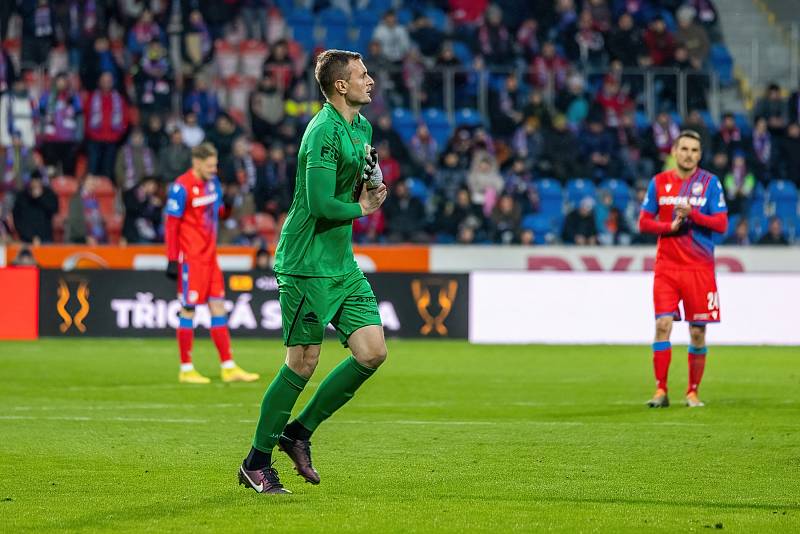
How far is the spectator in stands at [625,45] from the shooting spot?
27188mm

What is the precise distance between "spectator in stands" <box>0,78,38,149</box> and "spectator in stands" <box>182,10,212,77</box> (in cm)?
284

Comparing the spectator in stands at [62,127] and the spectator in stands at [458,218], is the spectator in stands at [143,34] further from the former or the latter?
the spectator in stands at [458,218]

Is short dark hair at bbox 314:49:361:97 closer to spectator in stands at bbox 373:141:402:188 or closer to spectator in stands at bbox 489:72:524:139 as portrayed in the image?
spectator in stands at bbox 373:141:402:188

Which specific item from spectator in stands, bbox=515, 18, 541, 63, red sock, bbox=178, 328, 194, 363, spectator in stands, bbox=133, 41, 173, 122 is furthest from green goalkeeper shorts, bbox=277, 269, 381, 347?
spectator in stands, bbox=515, 18, 541, 63

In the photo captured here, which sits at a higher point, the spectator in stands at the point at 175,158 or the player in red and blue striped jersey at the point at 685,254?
the spectator in stands at the point at 175,158

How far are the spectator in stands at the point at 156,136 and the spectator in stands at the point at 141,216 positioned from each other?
145 centimetres

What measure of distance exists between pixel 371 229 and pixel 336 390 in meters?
15.9

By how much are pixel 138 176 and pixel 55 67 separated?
10.4 feet

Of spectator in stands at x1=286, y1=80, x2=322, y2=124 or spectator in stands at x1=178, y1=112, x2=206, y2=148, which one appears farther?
spectator in stands at x1=286, y1=80, x2=322, y2=124

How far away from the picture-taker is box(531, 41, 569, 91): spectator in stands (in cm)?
2662

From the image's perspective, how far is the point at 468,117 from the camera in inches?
1024

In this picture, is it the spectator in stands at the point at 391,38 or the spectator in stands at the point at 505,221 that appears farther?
the spectator in stands at the point at 391,38

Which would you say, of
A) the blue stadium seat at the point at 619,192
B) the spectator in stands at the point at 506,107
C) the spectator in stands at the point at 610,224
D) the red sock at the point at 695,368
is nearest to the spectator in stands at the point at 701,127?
the blue stadium seat at the point at 619,192

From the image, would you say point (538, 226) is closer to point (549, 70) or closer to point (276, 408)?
point (549, 70)
